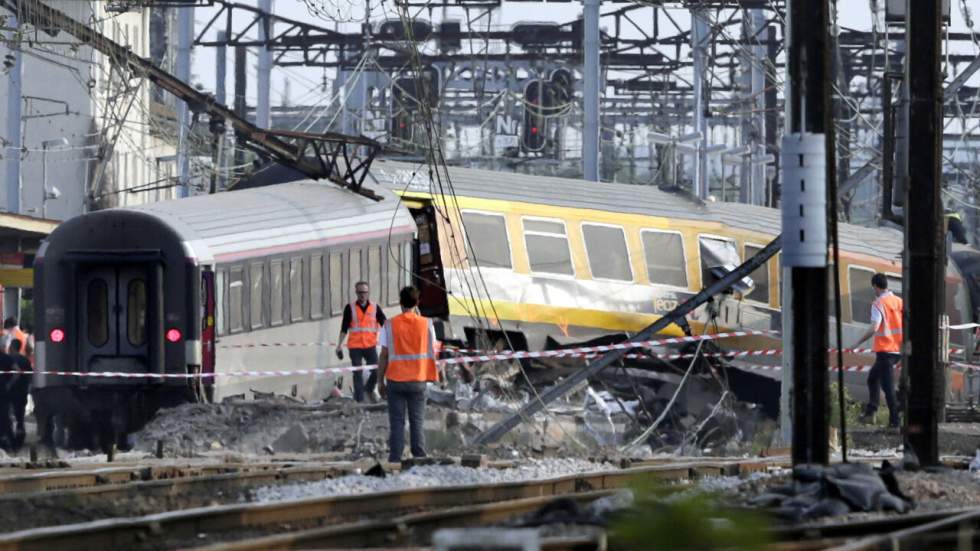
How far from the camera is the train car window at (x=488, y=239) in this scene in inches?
1024

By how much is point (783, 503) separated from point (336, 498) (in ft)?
9.29

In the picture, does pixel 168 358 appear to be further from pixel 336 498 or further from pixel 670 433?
pixel 336 498

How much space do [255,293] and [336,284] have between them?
5.53ft

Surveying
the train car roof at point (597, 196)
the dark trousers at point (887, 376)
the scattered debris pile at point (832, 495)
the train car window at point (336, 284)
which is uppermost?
the train car roof at point (597, 196)

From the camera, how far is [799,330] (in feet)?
44.1

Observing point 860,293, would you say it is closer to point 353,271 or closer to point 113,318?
point 353,271

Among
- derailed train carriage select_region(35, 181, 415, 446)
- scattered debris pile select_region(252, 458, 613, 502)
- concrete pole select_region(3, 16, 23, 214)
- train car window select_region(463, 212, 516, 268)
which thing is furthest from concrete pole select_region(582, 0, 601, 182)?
scattered debris pile select_region(252, 458, 613, 502)

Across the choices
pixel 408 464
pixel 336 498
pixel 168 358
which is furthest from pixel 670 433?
pixel 336 498

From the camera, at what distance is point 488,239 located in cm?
2627

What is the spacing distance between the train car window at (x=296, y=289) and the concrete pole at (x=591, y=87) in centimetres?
1890

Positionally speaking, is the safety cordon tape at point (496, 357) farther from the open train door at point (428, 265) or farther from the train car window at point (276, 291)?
the open train door at point (428, 265)

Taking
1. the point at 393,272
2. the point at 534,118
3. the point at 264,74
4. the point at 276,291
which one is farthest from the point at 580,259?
the point at 534,118

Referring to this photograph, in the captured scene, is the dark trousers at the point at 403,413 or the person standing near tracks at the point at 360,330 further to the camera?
the person standing near tracks at the point at 360,330

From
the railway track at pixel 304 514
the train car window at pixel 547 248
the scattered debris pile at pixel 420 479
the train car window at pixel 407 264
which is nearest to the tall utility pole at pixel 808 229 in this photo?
the railway track at pixel 304 514
